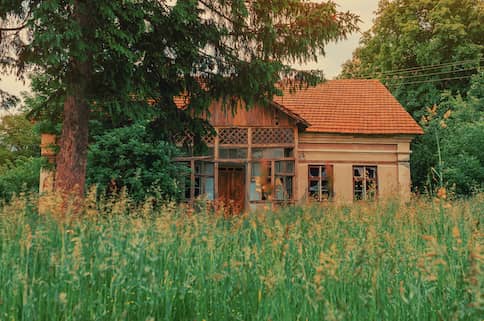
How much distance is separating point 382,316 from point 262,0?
6713 mm

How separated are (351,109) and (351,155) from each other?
2.44 m

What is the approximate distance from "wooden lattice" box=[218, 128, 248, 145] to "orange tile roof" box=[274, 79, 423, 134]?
6.91 ft

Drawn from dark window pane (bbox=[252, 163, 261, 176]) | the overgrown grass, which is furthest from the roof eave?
the overgrown grass

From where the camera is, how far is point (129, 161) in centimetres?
1258

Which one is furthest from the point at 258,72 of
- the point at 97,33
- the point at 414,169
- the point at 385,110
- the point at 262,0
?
the point at 414,169

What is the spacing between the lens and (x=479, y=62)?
2572 cm

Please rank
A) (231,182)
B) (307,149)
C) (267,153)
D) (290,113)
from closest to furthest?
(290,113) < (267,153) < (307,149) < (231,182)

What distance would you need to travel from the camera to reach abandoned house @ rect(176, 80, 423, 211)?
17234 mm

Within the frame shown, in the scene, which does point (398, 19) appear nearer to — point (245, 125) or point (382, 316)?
point (245, 125)

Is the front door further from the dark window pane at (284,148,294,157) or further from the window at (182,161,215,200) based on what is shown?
the dark window pane at (284,148,294,157)

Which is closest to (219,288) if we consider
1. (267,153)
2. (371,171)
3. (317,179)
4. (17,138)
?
(267,153)

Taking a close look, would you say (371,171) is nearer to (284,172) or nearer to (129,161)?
(284,172)

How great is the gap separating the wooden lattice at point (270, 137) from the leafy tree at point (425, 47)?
11165 millimetres

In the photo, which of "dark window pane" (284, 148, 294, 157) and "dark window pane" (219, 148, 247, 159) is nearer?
"dark window pane" (219, 148, 247, 159)
